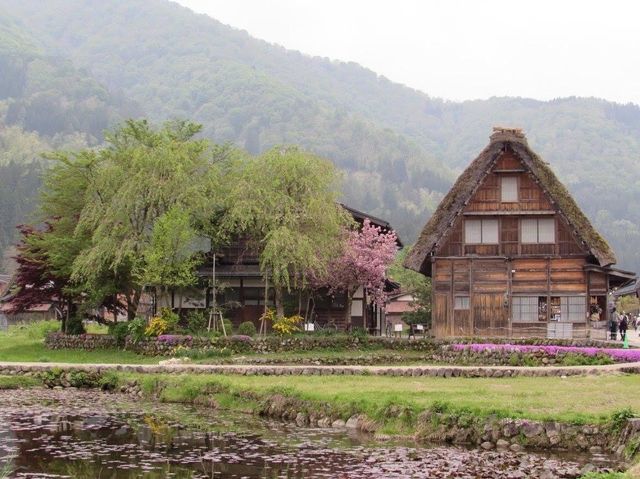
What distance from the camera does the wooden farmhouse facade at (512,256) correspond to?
49.6 meters

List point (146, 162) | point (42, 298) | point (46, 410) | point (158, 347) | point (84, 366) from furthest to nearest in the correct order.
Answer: point (42, 298) < point (146, 162) < point (158, 347) < point (84, 366) < point (46, 410)

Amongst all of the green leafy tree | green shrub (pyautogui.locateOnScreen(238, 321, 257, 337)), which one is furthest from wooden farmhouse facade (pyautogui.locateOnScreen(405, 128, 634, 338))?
the green leafy tree

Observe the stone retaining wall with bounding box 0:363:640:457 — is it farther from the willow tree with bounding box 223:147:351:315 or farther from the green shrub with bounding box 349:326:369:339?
the green shrub with bounding box 349:326:369:339

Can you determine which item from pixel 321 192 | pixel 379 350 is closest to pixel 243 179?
pixel 321 192

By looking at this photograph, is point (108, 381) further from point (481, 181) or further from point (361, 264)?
point (481, 181)

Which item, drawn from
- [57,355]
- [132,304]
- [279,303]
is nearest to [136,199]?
[132,304]

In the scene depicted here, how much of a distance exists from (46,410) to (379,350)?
22052 mm

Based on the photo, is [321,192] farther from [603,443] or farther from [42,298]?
[603,443]

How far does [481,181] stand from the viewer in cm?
4991

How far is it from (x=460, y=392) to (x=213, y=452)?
8.17 metres

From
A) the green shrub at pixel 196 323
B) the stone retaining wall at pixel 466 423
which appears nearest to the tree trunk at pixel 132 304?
the green shrub at pixel 196 323

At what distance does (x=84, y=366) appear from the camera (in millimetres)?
38469

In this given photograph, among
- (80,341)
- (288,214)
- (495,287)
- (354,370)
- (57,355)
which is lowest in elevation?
(354,370)

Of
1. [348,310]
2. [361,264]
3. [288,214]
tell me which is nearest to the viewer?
[288,214]
